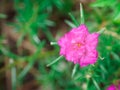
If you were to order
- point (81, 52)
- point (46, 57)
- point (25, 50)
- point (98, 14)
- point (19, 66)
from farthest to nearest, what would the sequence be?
point (25, 50)
point (19, 66)
point (46, 57)
point (98, 14)
point (81, 52)

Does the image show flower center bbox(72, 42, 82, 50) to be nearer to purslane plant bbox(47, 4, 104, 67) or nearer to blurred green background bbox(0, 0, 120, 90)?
purslane plant bbox(47, 4, 104, 67)

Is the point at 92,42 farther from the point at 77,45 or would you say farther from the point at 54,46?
the point at 54,46

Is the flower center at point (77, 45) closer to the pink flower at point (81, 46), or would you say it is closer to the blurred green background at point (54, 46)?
the pink flower at point (81, 46)

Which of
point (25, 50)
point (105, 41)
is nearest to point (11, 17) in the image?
point (25, 50)

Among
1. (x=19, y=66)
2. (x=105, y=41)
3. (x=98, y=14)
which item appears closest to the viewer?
(x=105, y=41)

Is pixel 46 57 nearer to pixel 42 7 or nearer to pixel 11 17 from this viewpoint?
pixel 42 7

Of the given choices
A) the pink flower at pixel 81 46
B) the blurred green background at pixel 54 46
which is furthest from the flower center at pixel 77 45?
the blurred green background at pixel 54 46
